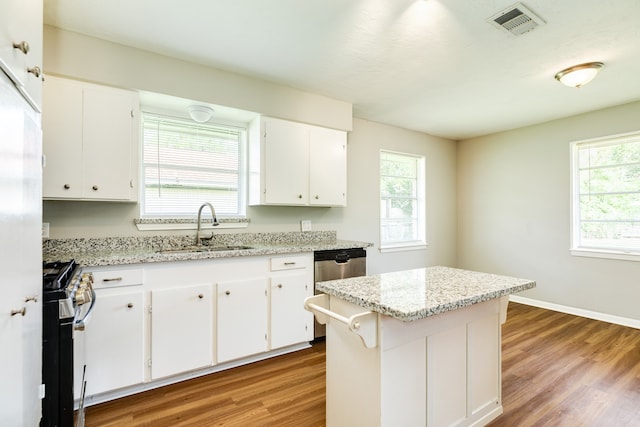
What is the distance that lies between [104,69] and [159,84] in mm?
365

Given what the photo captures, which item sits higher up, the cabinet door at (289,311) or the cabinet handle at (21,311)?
the cabinet handle at (21,311)

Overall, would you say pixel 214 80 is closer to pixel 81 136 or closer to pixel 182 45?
pixel 182 45

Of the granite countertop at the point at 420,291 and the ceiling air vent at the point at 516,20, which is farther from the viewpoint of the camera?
the ceiling air vent at the point at 516,20

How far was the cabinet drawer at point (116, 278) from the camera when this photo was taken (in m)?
2.02

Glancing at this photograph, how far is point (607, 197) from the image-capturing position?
3725mm

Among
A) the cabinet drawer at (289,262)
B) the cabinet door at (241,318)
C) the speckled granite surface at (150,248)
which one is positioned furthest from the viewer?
the cabinet drawer at (289,262)

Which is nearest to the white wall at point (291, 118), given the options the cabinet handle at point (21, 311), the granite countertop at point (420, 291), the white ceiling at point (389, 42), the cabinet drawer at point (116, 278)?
the white ceiling at point (389, 42)

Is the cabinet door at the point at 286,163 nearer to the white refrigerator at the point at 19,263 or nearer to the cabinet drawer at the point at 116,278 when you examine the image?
the cabinet drawer at the point at 116,278

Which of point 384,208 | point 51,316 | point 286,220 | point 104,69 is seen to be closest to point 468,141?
point 384,208

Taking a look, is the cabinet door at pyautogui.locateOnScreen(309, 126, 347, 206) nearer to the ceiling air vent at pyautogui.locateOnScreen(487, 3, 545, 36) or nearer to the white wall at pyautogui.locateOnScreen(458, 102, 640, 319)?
the ceiling air vent at pyautogui.locateOnScreen(487, 3, 545, 36)

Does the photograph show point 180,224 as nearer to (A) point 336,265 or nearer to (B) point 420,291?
(A) point 336,265

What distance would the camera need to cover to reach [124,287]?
2.11 metres

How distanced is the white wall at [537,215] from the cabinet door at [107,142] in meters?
4.77

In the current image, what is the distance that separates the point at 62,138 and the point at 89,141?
0.15m
